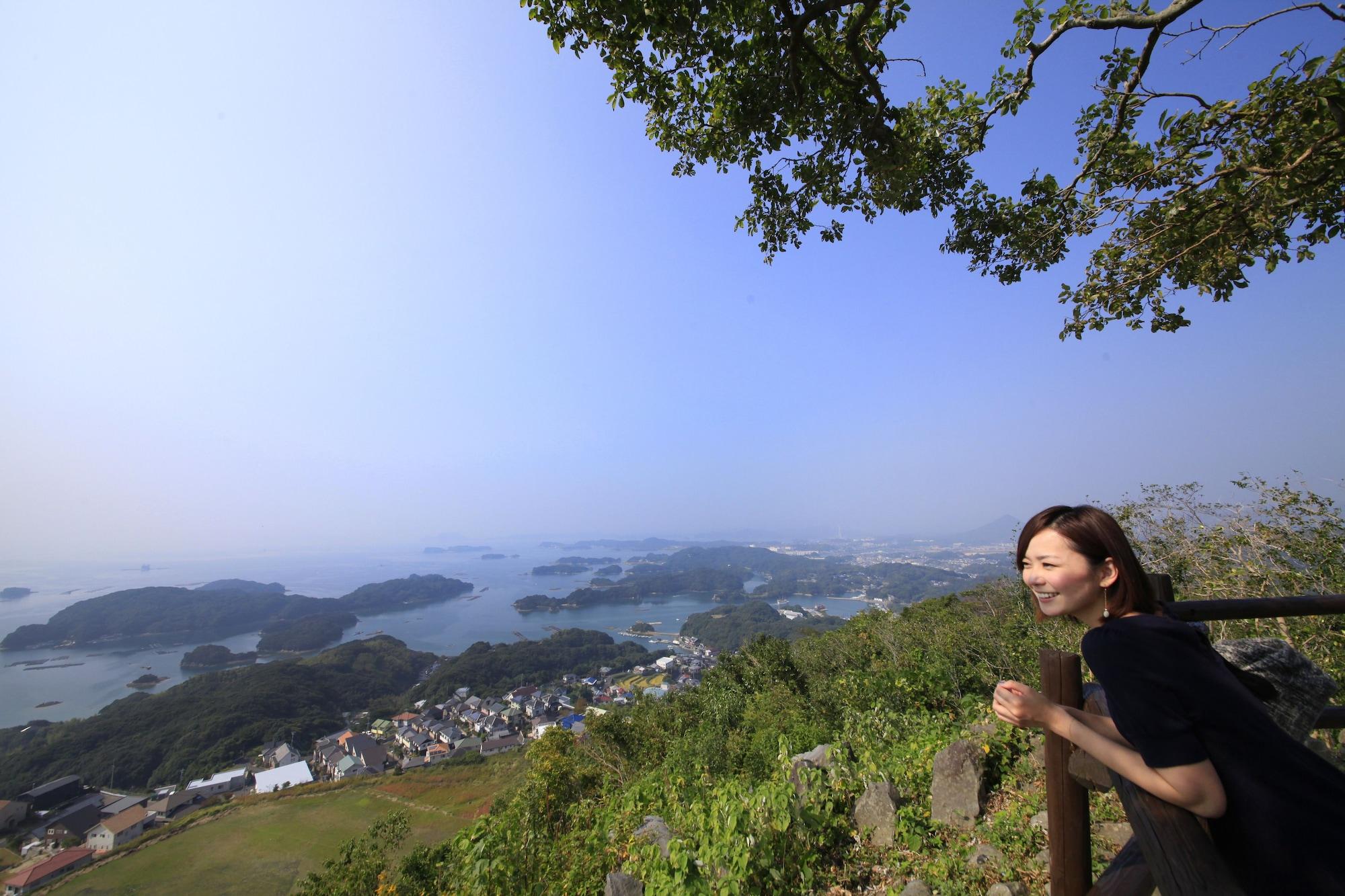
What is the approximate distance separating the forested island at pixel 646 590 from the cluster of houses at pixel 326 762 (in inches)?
1261

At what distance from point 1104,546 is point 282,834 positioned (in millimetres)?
30903

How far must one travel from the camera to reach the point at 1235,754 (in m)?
0.80

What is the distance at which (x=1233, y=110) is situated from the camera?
266cm

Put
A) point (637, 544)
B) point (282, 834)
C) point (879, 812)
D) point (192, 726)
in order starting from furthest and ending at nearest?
point (637, 544)
point (192, 726)
point (282, 834)
point (879, 812)

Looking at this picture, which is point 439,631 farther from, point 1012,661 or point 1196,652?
point 1196,652

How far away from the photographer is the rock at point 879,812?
10.8ft

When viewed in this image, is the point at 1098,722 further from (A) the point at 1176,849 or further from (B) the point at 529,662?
(B) the point at 529,662

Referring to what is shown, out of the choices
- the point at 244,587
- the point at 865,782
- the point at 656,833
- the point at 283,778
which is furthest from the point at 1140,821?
the point at 244,587

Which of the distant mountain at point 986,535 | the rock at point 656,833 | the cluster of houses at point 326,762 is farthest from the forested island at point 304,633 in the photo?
the distant mountain at point 986,535

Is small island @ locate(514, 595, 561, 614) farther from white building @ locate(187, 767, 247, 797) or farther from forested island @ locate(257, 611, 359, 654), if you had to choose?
white building @ locate(187, 767, 247, 797)

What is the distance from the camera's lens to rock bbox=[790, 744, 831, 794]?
3947 mm

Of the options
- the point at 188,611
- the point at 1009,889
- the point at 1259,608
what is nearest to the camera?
the point at 1259,608

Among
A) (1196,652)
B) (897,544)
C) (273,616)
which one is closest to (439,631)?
(273,616)

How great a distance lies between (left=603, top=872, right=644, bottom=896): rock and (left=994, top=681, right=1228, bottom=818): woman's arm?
3.28m
